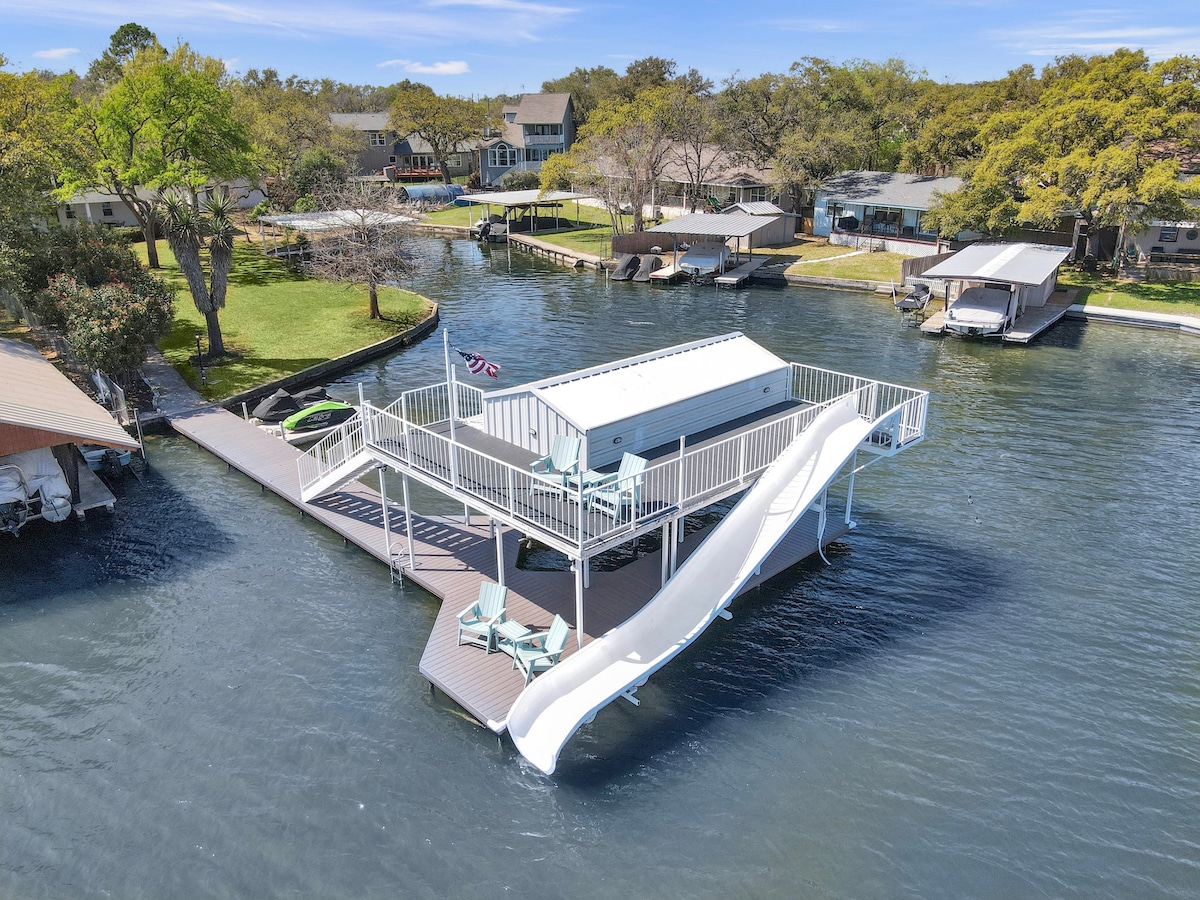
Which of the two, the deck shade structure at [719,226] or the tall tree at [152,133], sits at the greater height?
the tall tree at [152,133]

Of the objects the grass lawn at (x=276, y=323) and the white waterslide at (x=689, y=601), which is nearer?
the white waterslide at (x=689, y=601)

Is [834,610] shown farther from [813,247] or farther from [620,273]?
[813,247]

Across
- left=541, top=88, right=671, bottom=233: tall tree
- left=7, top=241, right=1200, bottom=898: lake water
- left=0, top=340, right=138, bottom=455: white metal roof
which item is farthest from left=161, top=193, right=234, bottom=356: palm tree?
left=541, top=88, right=671, bottom=233: tall tree

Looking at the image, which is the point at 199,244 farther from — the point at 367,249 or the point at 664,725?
the point at 664,725

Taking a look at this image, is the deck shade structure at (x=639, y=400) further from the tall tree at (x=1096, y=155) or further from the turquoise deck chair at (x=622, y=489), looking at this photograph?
the tall tree at (x=1096, y=155)

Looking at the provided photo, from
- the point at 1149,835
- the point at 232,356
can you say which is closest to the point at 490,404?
the point at 1149,835

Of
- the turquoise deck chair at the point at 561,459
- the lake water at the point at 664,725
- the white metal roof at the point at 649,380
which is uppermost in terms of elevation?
the white metal roof at the point at 649,380

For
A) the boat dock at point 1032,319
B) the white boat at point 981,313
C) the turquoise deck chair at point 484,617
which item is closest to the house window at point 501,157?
the boat dock at point 1032,319
